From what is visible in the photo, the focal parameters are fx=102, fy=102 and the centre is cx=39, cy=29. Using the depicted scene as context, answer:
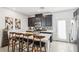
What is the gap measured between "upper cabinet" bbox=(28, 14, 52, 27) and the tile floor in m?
0.40

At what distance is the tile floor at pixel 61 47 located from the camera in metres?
1.89

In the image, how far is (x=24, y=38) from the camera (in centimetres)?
201

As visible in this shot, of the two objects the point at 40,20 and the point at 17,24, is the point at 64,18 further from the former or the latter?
the point at 17,24

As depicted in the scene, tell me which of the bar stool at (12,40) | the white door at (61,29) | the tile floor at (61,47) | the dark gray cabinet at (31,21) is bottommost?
the tile floor at (61,47)

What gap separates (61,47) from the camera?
1926 millimetres

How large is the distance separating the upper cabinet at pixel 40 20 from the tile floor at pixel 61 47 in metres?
0.40

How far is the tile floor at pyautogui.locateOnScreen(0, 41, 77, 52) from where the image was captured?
1.89 m

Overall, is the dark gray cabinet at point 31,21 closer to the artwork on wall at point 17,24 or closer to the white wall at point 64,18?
the artwork on wall at point 17,24

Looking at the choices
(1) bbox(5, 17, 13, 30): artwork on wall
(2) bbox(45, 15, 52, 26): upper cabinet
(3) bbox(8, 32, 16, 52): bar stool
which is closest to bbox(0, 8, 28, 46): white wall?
(1) bbox(5, 17, 13, 30): artwork on wall

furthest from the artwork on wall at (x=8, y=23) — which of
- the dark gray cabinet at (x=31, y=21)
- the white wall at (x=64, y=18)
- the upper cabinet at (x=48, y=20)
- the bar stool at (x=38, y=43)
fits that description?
the white wall at (x=64, y=18)
